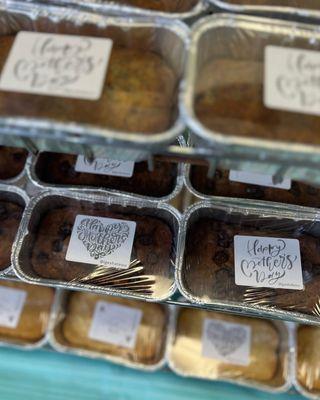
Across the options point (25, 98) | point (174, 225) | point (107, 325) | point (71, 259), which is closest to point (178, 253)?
point (174, 225)

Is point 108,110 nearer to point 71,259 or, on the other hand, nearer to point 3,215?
point 71,259

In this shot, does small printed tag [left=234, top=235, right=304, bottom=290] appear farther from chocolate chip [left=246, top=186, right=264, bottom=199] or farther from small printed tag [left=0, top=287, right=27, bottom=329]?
small printed tag [left=0, top=287, right=27, bottom=329]

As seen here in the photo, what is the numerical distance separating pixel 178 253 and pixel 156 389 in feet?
1.82

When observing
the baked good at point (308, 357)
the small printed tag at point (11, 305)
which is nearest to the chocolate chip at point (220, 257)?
the baked good at point (308, 357)

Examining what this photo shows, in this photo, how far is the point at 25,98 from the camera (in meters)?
0.92

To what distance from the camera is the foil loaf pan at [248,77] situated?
79 centimetres

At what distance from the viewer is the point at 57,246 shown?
1368 millimetres

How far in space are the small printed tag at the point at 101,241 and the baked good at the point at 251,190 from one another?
0.31 m

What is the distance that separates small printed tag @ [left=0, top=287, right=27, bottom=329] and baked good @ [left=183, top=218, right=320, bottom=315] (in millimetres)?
721

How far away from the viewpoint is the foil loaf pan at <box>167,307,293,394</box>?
139 centimetres

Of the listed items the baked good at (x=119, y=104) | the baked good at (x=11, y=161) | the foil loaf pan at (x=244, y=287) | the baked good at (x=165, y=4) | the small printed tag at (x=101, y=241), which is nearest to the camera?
the baked good at (x=119, y=104)

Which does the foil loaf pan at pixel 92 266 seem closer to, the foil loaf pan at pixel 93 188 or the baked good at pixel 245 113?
the foil loaf pan at pixel 93 188

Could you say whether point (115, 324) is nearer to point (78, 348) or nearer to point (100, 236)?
point (78, 348)

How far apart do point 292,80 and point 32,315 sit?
1296 millimetres
